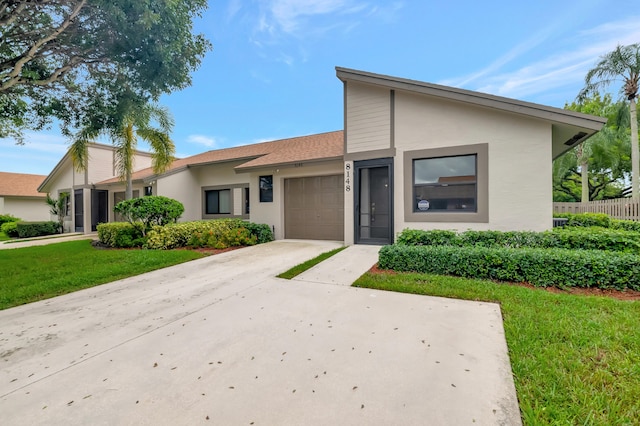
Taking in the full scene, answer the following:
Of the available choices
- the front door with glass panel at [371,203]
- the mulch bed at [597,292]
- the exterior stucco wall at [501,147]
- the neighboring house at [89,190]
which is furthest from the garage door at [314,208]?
the neighboring house at [89,190]

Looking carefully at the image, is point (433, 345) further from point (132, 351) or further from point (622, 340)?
point (132, 351)

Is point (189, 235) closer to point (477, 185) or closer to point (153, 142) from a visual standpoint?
point (153, 142)

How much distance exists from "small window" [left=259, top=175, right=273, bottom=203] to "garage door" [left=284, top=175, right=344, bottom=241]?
2.33 ft

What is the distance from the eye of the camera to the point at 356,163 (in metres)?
9.28

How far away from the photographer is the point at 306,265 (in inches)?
270

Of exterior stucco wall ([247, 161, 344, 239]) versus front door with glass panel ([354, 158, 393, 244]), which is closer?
front door with glass panel ([354, 158, 393, 244])

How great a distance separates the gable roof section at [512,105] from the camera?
21.5 ft

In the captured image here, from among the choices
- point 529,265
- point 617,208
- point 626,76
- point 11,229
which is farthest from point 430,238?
point 11,229

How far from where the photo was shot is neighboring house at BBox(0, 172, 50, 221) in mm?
23344

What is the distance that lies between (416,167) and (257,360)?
7247 millimetres

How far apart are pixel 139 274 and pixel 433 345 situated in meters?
6.62

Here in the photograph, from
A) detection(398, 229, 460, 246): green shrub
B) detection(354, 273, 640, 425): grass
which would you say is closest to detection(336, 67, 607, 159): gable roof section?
detection(398, 229, 460, 246): green shrub


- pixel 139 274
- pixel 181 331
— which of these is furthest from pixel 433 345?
pixel 139 274

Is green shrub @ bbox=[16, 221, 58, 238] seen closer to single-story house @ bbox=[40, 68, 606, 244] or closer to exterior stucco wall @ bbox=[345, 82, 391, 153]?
single-story house @ bbox=[40, 68, 606, 244]
